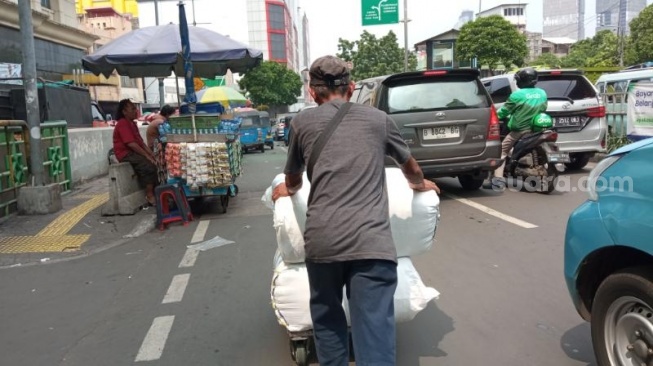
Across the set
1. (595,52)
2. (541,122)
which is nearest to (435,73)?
(541,122)

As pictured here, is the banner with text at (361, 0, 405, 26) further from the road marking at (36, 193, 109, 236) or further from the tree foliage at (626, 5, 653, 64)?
the tree foliage at (626, 5, 653, 64)

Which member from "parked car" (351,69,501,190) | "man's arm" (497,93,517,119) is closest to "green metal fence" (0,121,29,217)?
"parked car" (351,69,501,190)

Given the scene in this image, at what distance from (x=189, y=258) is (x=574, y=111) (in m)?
7.03

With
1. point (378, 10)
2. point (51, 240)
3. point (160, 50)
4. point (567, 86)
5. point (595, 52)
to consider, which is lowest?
point (51, 240)

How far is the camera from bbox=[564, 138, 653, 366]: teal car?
8.23ft

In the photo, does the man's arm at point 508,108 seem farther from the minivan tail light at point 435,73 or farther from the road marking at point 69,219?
the road marking at point 69,219

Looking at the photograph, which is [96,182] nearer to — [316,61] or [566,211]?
[566,211]

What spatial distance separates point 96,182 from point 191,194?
16.4 ft

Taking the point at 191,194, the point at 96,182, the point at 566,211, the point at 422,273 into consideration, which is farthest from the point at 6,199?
the point at 566,211

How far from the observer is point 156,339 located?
388 centimetres

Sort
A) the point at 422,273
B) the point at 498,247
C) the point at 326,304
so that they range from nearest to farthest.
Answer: the point at 326,304
the point at 422,273
the point at 498,247

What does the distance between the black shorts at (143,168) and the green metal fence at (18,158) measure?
1355 millimetres

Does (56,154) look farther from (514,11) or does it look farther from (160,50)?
(514,11)

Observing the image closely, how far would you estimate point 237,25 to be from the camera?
8806 cm
